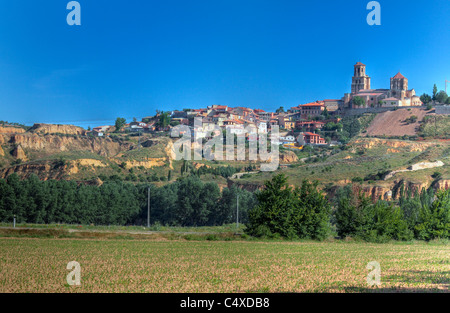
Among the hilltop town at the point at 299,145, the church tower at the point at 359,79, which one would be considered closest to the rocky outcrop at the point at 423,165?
the hilltop town at the point at 299,145

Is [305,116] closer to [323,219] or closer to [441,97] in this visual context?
[441,97]

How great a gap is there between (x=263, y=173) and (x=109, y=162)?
28130mm

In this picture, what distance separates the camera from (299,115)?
16650cm

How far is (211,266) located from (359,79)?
156018 mm

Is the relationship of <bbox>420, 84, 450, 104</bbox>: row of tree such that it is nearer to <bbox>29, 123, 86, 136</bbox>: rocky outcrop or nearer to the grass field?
<bbox>29, 123, 86, 136</bbox>: rocky outcrop

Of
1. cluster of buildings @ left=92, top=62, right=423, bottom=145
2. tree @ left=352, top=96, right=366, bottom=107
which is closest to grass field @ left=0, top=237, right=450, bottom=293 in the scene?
cluster of buildings @ left=92, top=62, right=423, bottom=145

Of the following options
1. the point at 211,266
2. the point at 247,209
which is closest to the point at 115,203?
the point at 247,209

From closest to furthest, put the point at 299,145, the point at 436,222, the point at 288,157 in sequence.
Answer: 1. the point at 436,222
2. the point at 288,157
3. the point at 299,145

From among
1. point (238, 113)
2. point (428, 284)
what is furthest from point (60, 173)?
point (238, 113)

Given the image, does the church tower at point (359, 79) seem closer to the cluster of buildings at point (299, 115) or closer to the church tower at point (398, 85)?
the cluster of buildings at point (299, 115)

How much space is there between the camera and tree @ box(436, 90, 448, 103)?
139 meters

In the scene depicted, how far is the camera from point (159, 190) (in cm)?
6862

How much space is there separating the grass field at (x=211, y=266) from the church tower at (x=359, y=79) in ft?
→ 459
